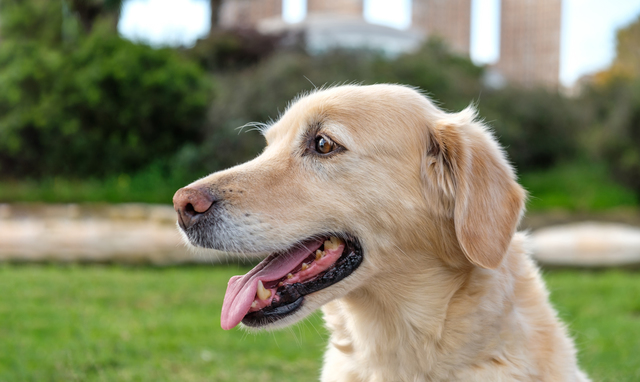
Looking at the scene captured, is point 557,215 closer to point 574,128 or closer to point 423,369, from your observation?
point 574,128

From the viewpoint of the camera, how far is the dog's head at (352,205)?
8.07ft

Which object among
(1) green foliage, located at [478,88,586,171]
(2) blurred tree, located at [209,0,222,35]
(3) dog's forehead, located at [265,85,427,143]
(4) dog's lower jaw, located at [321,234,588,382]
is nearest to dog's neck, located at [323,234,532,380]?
(4) dog's lower jaw, located at [321,234,588,382]

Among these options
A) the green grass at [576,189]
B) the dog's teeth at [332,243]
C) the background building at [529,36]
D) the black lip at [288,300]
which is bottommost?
the background building at [529,36]

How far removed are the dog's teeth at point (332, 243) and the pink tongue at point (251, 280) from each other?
32 millimetres

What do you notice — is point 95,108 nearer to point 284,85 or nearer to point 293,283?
point 284,85

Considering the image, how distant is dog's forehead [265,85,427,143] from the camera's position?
2613mm

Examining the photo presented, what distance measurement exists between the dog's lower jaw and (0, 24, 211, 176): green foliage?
1030 cm

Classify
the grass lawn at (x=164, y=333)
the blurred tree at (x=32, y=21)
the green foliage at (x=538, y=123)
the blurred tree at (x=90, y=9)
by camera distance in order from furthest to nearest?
the blurred tree at (x=90, y=9), the green foliage at (x=538, y=123), the blurred tree at (x=32, y=21), the grass lawn at (x=164, y=333)

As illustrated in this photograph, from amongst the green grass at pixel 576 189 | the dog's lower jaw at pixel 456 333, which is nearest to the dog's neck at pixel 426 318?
the dog's lower jaw at pixel 456 333

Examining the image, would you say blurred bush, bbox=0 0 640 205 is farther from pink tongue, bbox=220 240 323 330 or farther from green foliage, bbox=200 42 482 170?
pink tongue, bbox=220 240 323 330

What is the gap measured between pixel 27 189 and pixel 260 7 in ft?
94.7

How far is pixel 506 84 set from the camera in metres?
17.5

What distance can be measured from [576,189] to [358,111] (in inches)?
516

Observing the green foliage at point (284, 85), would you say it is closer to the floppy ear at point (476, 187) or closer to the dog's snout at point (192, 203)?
the floppy ear at point (476, 187)
